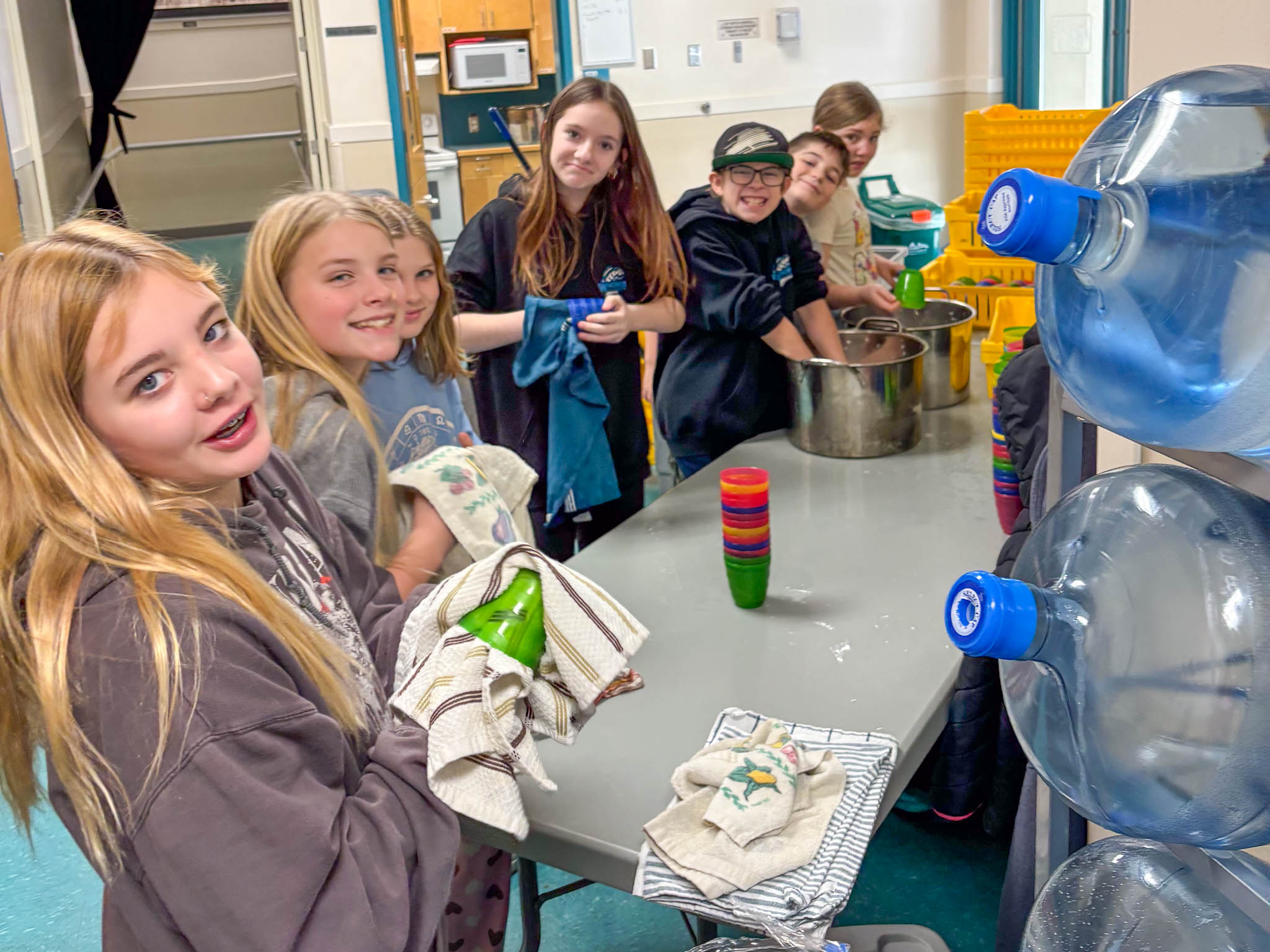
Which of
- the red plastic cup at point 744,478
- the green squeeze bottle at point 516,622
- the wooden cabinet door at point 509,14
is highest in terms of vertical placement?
the wooden cabinet door at point 509,14

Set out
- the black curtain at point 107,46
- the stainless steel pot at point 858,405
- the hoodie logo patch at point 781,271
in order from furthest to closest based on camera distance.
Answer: the black curtain at point 107,46 → the hoodie logo patch at point 781,271 → the stainless steel pot at point 858,405

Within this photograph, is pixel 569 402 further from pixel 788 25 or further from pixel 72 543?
pixel 788 25

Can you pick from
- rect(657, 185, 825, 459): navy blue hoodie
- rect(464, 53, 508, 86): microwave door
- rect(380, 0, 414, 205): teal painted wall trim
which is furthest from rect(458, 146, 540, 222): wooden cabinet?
rect(657, 185, 825, 459): navy blue hoodie

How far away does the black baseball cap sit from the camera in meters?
2.15

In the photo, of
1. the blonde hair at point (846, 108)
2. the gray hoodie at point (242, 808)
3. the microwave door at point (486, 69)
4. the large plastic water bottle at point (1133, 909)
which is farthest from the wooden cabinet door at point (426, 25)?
the large plastic water bottle at point (1133, 909)

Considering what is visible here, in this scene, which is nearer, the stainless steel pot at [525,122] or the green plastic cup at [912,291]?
the green plastic cup at [912,291]

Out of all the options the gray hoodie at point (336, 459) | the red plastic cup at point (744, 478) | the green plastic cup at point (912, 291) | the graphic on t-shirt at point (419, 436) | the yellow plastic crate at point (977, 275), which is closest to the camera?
the gray hoodie at point (336, 459)

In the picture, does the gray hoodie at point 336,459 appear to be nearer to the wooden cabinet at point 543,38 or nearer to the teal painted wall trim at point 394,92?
the teal painted wall trim at point 394,92

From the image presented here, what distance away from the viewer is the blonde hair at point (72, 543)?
779 mm

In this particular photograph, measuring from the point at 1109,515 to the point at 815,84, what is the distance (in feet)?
20.4

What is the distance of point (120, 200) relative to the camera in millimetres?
8633

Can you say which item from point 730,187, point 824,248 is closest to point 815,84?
point 824,248

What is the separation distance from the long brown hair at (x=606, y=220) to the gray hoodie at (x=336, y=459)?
83 centimetres

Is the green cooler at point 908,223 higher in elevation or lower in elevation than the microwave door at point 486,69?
lower
